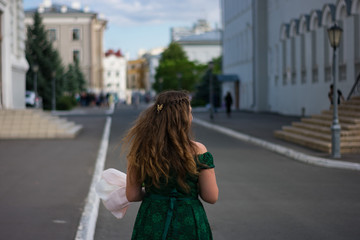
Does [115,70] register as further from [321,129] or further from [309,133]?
[321,129]

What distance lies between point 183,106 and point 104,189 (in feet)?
2.98

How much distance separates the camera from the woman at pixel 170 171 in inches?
136

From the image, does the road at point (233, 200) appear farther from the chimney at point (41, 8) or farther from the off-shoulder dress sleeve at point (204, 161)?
the chimney at point (41, 8)

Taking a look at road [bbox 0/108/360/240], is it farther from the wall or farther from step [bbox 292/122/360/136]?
the wall

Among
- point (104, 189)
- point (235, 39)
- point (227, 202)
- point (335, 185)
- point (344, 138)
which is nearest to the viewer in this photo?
point (104, 189)

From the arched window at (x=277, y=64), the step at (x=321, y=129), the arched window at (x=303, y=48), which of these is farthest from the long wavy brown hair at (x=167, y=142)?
the arched window at (x=277, y=64)

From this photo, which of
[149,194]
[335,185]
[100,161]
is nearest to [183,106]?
[149,194]

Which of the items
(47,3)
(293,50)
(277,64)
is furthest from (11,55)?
(47,3)

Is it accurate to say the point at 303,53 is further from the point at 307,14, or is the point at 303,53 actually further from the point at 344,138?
the point at 344,138

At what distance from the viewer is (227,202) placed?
9.15 m

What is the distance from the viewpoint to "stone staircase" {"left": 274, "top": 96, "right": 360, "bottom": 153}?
16594 mm

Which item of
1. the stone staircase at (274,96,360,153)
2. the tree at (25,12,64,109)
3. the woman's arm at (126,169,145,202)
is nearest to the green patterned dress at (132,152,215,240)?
the woman's arm at (126,169,145,202)

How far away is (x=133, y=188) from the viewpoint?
12.1 ft

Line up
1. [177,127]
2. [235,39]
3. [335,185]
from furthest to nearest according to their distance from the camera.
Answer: [235,39] < [335,185] < [177,127]
